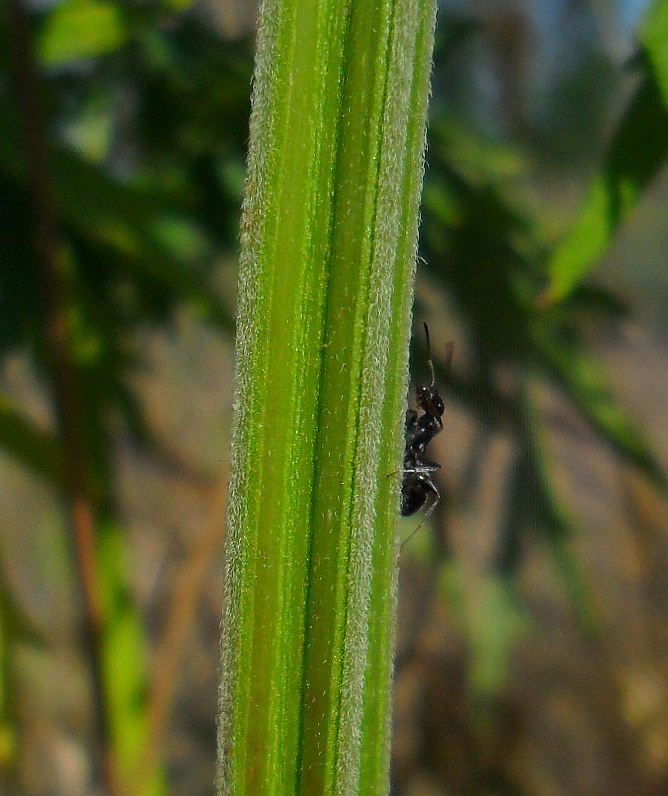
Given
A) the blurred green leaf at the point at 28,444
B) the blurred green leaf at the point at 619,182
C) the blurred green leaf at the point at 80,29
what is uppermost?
the blurred green leaf at the point at 80,29

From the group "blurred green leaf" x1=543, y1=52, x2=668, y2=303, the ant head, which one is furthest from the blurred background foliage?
the ant head

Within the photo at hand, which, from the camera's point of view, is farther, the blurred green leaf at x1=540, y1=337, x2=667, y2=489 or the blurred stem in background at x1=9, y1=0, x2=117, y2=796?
the blurred green leaf at x1=540, y1=337, x2=667, y2=489

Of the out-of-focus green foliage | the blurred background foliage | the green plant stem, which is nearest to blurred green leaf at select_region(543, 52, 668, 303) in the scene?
the blurred background foliage

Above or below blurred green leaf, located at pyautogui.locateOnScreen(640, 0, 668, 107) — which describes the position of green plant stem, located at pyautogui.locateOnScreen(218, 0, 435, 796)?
below

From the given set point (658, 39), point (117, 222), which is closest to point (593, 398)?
point (117, 222)

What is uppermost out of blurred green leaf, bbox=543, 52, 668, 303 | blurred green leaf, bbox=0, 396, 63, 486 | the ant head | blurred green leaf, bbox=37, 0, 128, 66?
blurred green leaf, bbox=37, 0, 128, 66

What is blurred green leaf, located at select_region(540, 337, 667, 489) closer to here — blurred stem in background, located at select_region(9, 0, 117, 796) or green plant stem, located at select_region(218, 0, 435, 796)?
blurred stem in background, located at select_region(9, 0, 117, 796)

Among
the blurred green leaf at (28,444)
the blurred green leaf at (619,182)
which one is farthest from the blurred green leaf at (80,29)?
the blurred green leaf at (619,182)

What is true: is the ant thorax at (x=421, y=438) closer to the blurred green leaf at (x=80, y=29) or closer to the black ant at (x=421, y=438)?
the black ant at (x=421, y=438)

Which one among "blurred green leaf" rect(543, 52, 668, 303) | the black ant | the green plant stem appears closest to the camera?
the green plant stem

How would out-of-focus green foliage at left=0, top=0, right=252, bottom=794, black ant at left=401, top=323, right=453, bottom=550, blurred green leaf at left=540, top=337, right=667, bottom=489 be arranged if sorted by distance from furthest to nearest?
1. blurred green leaf at left=540, top=337, right=667, bottom=489
2. out-of-focus green foliage at left=0, top=0, right=252, bottom=794
3. black ant at left=401, top=323, right=453, bottom=550

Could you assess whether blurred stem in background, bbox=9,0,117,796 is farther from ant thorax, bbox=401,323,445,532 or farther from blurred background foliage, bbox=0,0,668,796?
ant thorax, bbox=401,323,445,532
